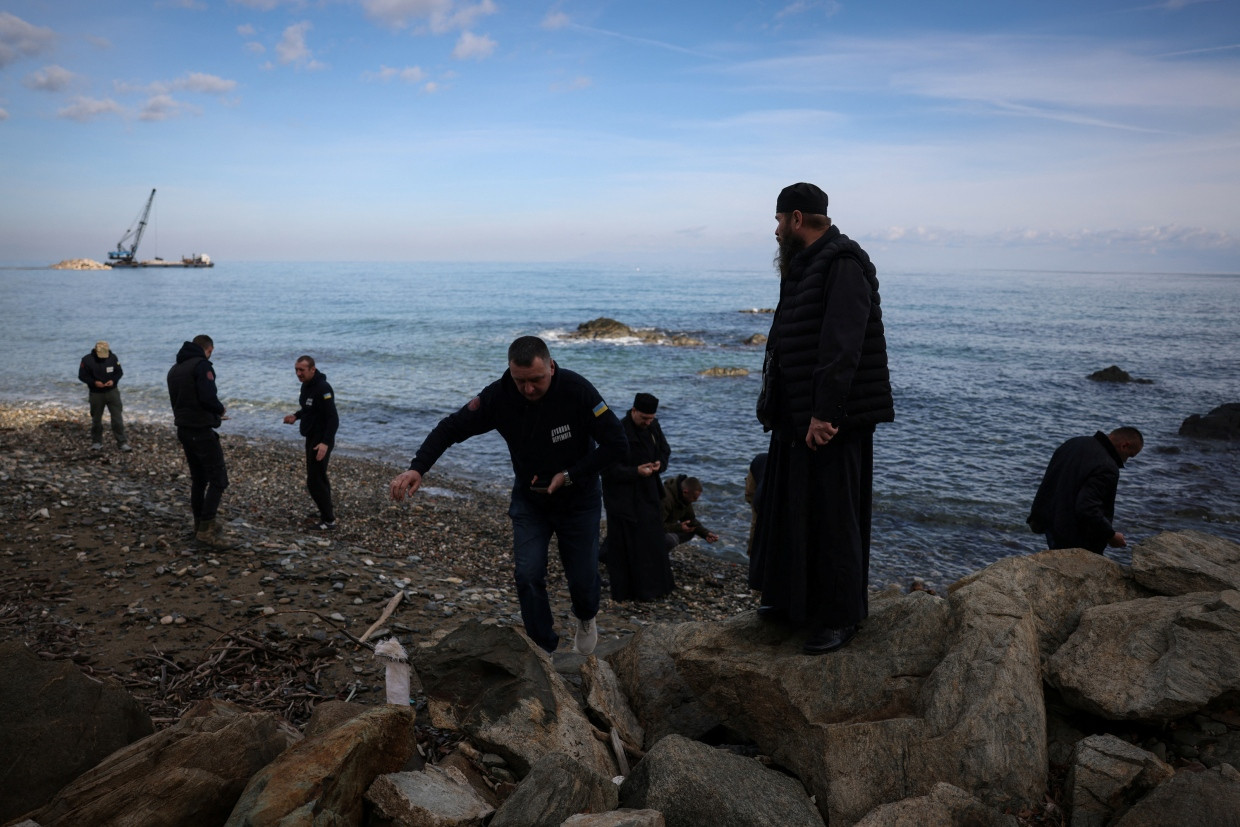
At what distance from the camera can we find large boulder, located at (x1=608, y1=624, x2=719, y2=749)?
16.8ft

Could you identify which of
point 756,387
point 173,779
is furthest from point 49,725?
point 756,387

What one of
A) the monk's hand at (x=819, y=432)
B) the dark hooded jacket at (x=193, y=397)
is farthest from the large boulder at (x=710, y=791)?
the dark hooded jacket at (x=193, y=397)

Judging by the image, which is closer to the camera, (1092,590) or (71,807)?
(71,807)

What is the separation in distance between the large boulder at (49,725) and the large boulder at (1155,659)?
5356mm

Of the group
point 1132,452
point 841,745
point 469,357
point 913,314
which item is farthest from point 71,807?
point 913,314

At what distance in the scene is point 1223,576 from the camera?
5.28 meters

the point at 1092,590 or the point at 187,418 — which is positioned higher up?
the point at 187,418

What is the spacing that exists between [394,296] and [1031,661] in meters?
99.8

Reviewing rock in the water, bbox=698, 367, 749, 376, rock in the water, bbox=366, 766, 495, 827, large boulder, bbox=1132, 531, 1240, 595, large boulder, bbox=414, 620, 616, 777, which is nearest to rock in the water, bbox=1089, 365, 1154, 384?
rock in the water, bbox=698, 367, 749, 376

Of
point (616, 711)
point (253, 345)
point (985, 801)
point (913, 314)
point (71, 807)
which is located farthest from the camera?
point (913, 314)

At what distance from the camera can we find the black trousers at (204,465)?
928 centimetres

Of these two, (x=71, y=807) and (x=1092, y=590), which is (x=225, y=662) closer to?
(x=71, y=807)

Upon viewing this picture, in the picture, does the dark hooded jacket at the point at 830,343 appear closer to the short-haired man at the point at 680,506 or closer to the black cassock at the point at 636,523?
the black cassock at the point at 636,523

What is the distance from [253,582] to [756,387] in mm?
23911
